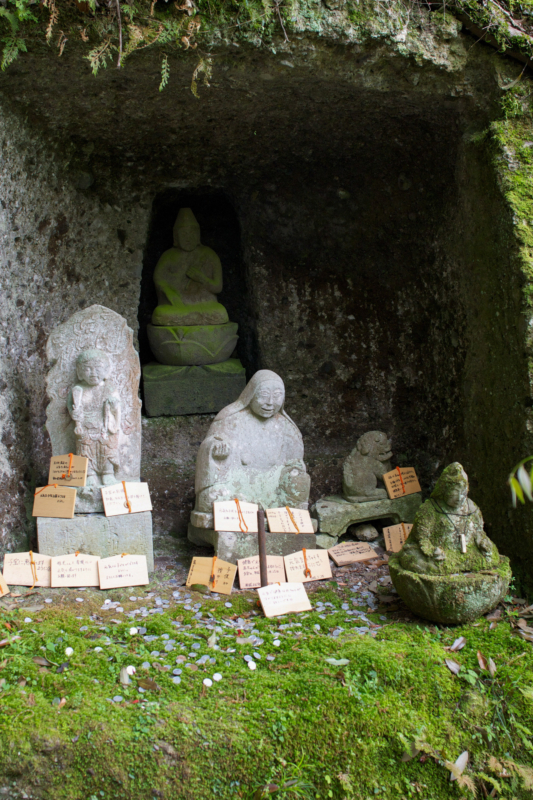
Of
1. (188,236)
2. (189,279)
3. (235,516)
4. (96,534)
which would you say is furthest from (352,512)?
(188,236)

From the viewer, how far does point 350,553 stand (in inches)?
174

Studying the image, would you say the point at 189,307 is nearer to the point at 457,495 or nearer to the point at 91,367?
the point at 91,367

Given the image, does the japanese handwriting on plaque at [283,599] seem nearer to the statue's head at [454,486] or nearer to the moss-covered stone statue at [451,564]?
the moss-covered stone statue at [451,564]

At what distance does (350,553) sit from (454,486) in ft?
4.32

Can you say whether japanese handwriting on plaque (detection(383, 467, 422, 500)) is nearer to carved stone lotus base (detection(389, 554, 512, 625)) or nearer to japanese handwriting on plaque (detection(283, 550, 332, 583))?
japanese handwriting on plaque (detection(283, 550, 332, 583))

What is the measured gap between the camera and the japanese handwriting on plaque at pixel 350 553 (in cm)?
436

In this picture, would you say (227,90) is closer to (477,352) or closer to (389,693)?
(477,352)

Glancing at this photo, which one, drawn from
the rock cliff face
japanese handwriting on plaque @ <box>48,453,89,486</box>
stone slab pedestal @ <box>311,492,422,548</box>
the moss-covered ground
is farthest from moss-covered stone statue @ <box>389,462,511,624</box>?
japanese handwriting on plaque @ <box>48,453,89,486</box>

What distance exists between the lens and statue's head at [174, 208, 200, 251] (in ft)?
17.5

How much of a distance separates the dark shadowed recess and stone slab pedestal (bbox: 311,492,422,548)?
1501mm

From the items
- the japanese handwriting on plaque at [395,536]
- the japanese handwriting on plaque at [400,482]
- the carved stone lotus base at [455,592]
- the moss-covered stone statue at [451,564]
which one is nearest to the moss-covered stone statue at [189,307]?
the japanese handwriting on plaque at [400,482]

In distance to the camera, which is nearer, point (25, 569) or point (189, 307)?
point (25, 569)

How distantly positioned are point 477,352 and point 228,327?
6.50 feet

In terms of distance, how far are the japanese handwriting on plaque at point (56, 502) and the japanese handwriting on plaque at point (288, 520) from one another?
3.93 ft
